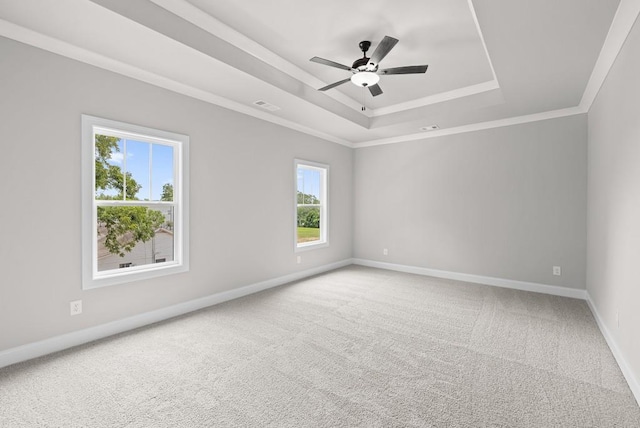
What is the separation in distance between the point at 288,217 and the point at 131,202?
232 cm

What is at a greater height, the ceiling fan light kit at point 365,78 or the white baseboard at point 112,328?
the ceiling fan light kit at point 365,78

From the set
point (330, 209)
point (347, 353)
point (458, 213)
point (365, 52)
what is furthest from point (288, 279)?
point (365, 52)

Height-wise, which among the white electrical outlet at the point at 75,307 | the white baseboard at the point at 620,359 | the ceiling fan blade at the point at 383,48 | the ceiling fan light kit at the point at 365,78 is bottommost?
the white baseboard at the point at 620,359

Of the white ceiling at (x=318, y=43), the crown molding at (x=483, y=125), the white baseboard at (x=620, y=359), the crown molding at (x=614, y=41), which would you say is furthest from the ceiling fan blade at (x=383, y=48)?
the white baseboard at (x=620, y=359)

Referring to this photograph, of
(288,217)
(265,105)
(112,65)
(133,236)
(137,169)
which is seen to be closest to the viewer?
(112,65)

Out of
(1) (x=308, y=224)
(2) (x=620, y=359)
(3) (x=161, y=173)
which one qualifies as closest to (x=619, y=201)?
(2) (x=620, y=359)

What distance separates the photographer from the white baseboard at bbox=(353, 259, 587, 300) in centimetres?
414

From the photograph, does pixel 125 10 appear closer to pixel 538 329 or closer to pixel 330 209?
pixel 330 209

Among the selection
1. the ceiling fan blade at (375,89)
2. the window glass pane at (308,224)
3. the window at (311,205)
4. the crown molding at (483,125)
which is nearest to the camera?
the ceiling fan blade at (375,89)

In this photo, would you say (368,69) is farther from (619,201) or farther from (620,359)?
(620,359)

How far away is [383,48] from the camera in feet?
8.45

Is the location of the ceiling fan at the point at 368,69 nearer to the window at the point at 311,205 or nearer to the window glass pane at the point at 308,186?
the window at the point at 311,205

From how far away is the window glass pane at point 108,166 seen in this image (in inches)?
115

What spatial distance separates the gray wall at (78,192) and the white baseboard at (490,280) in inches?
97.7
